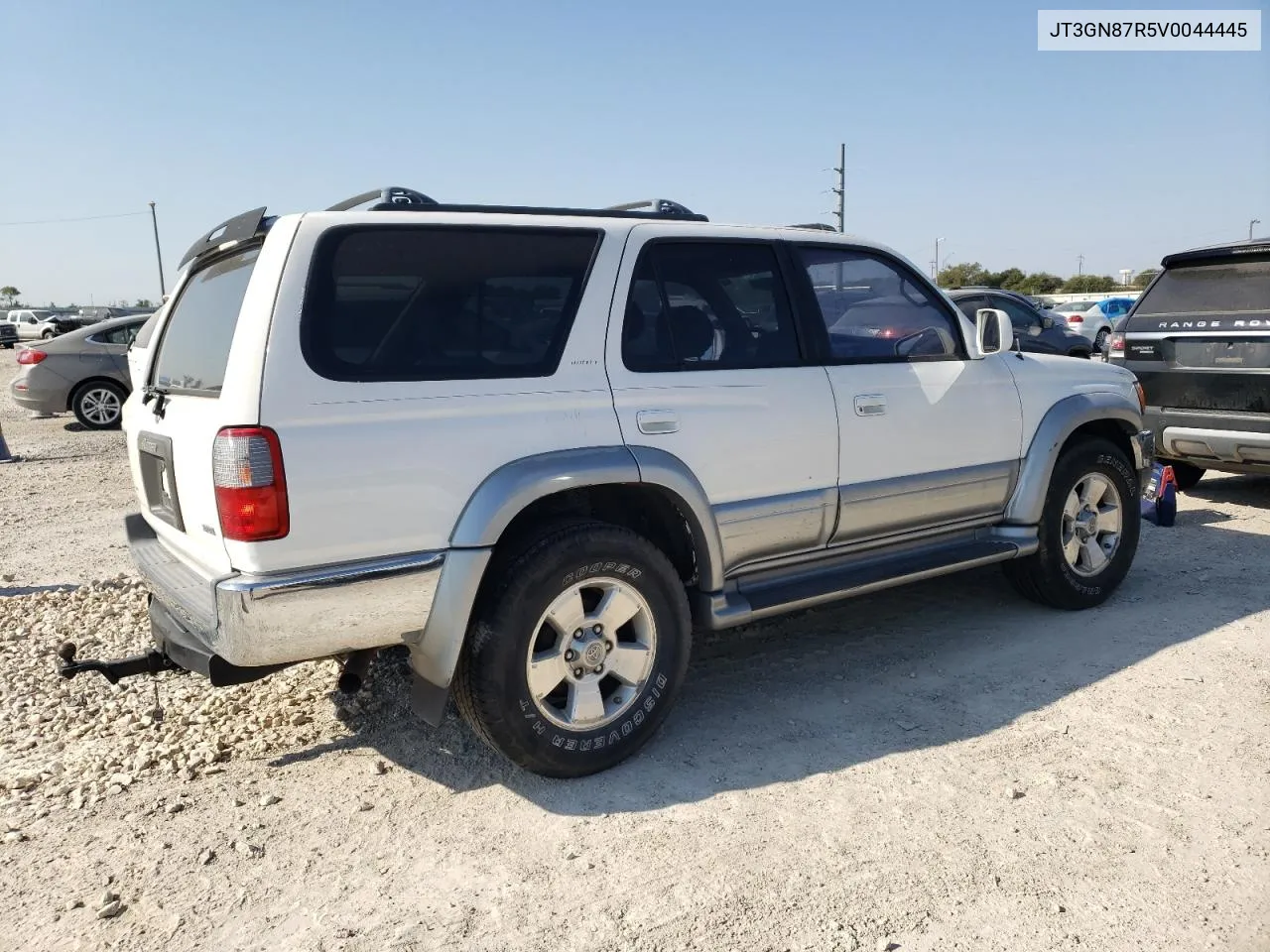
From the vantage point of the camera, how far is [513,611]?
3.25 metres

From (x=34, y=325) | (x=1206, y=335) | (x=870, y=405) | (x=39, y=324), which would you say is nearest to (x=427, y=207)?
(x=870, y=405)

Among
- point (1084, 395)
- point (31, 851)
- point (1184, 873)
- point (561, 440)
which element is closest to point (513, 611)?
point (561, 440)

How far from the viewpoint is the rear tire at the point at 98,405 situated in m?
13.5

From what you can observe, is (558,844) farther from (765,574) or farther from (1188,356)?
(1188,356)

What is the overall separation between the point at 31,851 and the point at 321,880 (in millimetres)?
981

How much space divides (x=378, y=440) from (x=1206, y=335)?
644 cm

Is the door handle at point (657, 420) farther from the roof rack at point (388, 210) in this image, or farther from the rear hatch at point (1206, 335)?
the rear hatch at point (1206, 335)

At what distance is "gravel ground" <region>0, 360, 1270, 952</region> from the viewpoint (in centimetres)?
269

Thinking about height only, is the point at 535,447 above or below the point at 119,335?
below

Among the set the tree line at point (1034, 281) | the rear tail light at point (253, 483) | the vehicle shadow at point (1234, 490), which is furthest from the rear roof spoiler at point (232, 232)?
the tree line at point (1034, 281)

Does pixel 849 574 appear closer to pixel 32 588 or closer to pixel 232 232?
pixel 232 232

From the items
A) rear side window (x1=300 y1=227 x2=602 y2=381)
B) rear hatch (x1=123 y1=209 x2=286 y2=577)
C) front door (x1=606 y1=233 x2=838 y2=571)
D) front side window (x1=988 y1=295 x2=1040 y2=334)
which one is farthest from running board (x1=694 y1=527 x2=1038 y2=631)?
front side window (x1=988 y1=295 x2=1040 y2=334)

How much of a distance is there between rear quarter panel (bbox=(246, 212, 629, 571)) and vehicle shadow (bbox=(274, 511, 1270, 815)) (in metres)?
1.07

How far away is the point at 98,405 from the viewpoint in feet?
44.8
